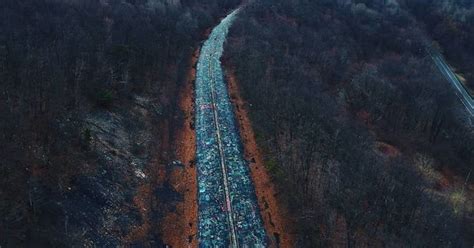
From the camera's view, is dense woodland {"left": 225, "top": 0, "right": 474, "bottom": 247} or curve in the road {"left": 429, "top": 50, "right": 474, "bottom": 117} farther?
curve in the road {"left": 429, "top": 50, "right": 474, "bottom": 117}

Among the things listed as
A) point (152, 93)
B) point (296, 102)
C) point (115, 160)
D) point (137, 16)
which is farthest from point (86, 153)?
point (137, 16)

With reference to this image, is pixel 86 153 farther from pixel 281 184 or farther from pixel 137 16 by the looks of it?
pixel 137 16

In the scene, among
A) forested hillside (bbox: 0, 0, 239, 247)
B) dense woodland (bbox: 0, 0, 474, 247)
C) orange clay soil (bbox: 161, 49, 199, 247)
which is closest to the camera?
forested hillside (bbox: 0, 0, 239, 247)

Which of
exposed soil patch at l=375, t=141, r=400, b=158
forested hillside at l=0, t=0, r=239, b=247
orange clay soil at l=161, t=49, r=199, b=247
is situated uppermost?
forested hillside at l=0, t=0, r=239, b=247

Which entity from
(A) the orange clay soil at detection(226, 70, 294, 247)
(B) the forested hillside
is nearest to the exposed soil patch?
(A) the orange clay soil at detection(226, 70, 294, 247)

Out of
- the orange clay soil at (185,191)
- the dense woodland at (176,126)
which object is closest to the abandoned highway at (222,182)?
the orange clay soil at (185,191)

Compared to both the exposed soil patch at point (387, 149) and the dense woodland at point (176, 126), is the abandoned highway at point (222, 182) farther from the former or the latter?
the exposed soil patch at point (387, 149)

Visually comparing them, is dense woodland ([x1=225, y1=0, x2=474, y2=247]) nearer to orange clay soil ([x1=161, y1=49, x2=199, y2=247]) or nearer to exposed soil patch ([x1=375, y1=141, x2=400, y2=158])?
exposed soil patch ([x1=375, y1=141, x2=400, y2=158])
